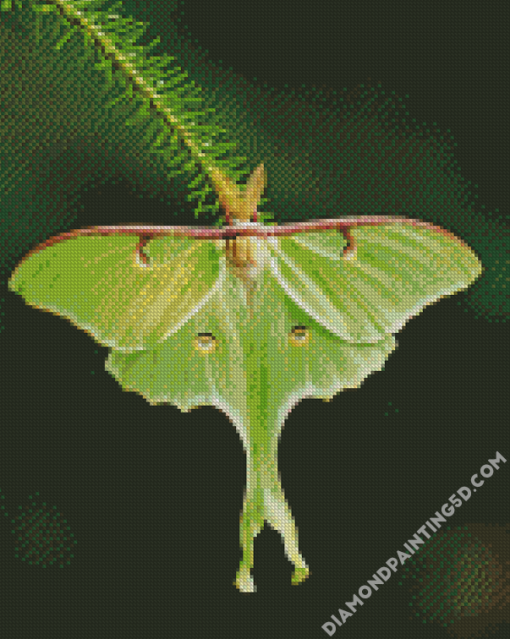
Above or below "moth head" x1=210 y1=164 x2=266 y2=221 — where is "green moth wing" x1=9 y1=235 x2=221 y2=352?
below

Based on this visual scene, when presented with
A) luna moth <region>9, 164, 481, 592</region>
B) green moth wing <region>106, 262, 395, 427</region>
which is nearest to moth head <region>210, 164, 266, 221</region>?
luna moth <region>9, 164, 481, 592</region>

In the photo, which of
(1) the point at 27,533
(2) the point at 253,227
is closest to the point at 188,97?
(2) the point at 253,227

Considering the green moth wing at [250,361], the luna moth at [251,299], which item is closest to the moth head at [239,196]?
the luna moth at [251,299]

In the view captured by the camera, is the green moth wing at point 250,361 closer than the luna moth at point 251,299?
No

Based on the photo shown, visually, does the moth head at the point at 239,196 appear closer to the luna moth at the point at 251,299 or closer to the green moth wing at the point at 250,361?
Answer: the luna moth at the point at 251,299

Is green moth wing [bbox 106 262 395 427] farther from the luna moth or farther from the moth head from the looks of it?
the moth head

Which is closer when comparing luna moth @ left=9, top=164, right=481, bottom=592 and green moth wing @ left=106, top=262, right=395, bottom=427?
luna moth @ left=9, top=164, right=481, bottom=592

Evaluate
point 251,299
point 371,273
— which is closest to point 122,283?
point 251,299

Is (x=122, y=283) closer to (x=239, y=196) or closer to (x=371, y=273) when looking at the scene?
(x=239, y=196)
